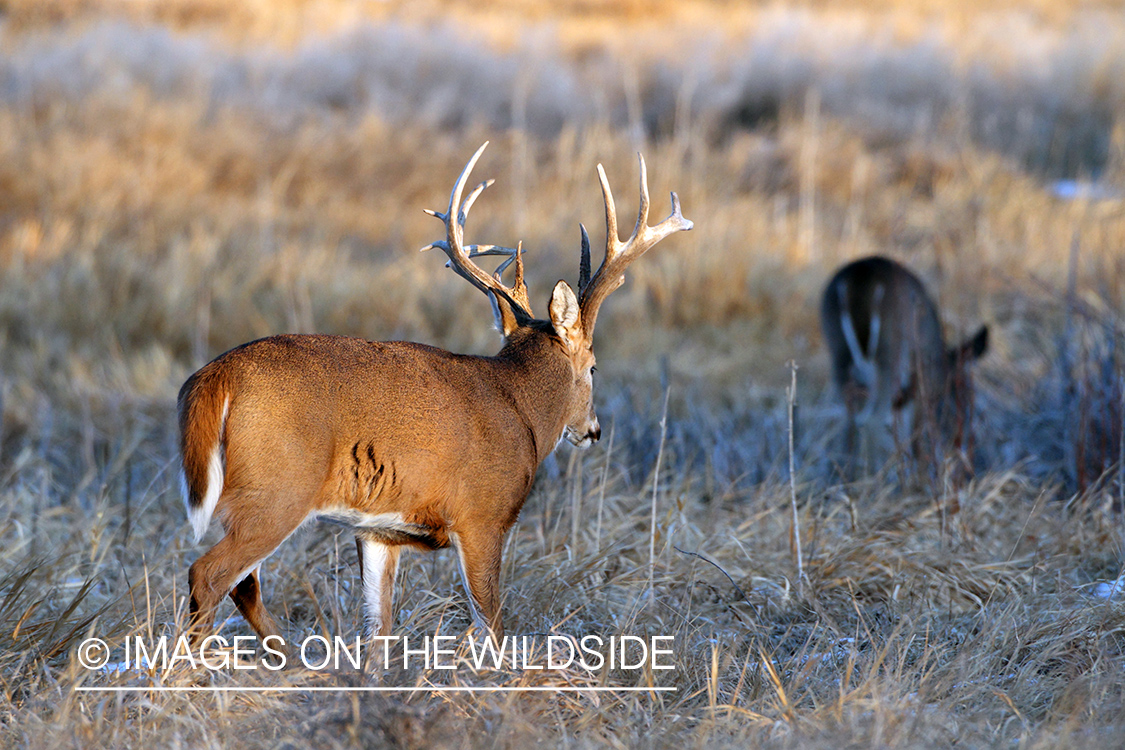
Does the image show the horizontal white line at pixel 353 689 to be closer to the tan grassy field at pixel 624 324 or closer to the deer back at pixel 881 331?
the tan grassy field at pixel 624 324

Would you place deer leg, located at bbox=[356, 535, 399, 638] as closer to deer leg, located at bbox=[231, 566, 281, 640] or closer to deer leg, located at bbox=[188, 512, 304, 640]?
deer leg, located at bbox=[231, 566, 281, 640]

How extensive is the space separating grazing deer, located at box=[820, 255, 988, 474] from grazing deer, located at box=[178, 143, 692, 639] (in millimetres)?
2428

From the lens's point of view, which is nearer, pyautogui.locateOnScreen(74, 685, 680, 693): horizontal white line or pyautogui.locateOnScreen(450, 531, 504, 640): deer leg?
pyautogui.locateOnScreen(74, 685, 680, 693): horizontal white line

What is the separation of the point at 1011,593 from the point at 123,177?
8438mm

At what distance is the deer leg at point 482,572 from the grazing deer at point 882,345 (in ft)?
8.92

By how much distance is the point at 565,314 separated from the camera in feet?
11.2

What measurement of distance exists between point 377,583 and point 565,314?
0.98 metres

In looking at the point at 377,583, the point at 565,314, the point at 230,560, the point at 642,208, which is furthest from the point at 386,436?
the point at 642,208

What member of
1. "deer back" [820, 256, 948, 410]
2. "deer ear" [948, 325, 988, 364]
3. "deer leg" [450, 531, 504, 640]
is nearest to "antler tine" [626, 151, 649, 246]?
"deer leg" [450, 531, 504, 640]

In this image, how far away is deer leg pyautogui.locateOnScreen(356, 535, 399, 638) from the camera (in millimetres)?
3322

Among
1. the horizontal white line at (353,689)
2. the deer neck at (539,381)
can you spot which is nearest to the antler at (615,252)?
the deer neck at (539,381)

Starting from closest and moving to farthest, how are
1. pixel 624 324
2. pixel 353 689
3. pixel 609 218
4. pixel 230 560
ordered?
pixel 353 689, pixel 230 560, pixel 609 218, pixel 624 324

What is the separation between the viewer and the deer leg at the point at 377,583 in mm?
3322

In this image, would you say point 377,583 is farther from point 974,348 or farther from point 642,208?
point 974,348
